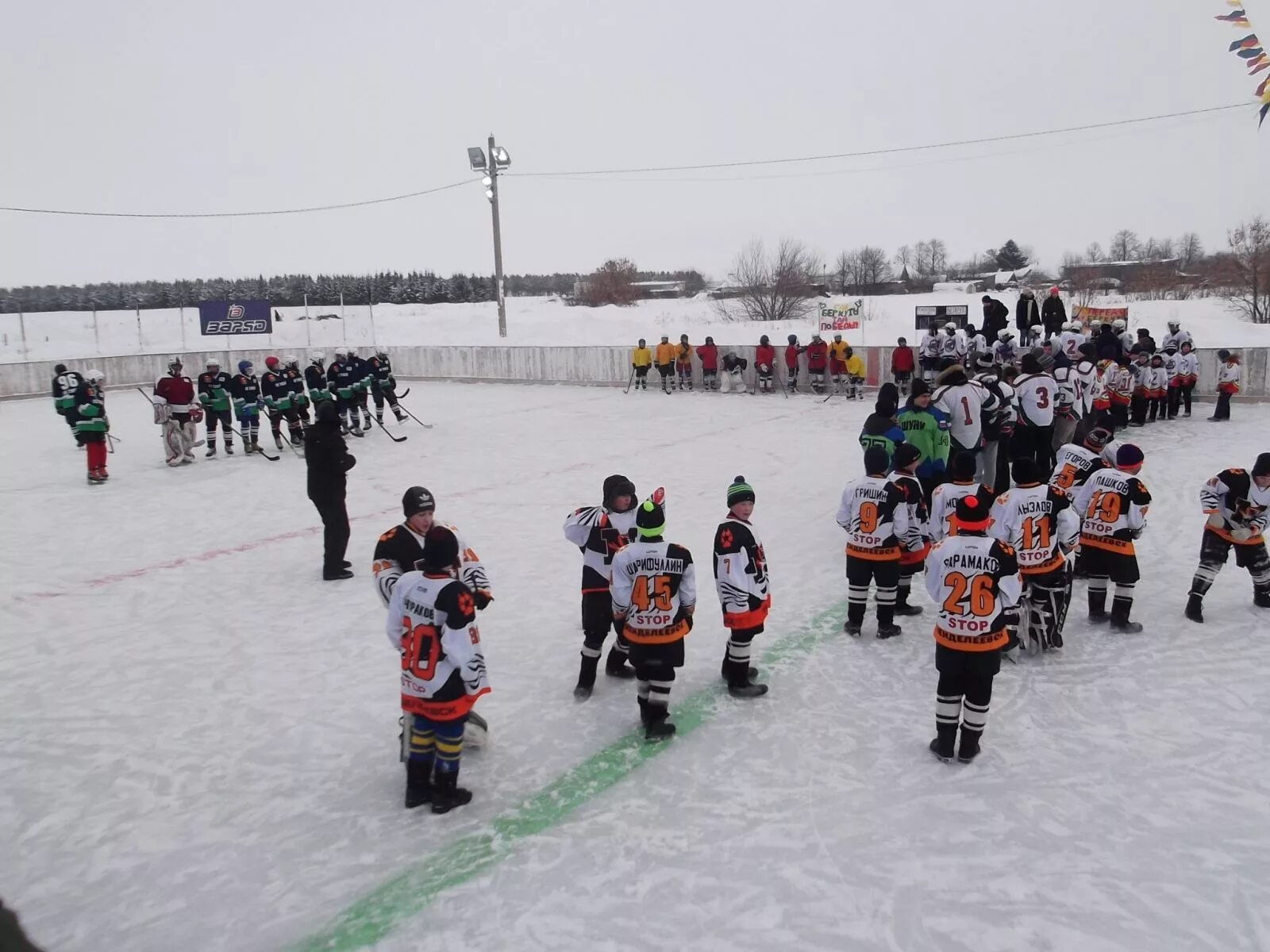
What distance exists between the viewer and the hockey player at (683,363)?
2250 cm

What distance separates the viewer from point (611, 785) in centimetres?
441

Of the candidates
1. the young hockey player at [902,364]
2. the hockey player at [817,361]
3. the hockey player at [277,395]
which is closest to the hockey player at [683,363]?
the hockey player at [817,361]

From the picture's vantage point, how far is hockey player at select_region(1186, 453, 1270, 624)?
20.0 ft

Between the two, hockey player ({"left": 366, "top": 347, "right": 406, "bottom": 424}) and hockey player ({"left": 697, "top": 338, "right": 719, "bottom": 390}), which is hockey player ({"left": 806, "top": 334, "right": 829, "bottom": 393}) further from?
hockey player ({"left": 366, "top": 347, "right": 406, "bottom": 424})

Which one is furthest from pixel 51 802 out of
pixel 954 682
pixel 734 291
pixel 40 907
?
pixel 734 291

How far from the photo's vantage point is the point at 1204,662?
18.5 feet

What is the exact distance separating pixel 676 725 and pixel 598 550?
1.14 meters

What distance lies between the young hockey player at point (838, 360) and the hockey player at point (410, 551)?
1637 centimetres

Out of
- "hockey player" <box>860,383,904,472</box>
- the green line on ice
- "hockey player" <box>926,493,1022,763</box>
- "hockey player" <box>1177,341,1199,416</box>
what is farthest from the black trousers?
"hockey player" <box>1177,341,1199,416</box>

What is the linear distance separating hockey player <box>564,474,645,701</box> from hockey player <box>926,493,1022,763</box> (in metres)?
1.83

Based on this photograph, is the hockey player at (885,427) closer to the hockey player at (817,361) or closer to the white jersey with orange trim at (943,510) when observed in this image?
the white jersey with orange trim at (943,510)

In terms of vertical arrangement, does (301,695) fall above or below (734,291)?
below

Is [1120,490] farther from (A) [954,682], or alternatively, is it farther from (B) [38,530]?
(B) [38,530]

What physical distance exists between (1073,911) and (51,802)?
483cm
